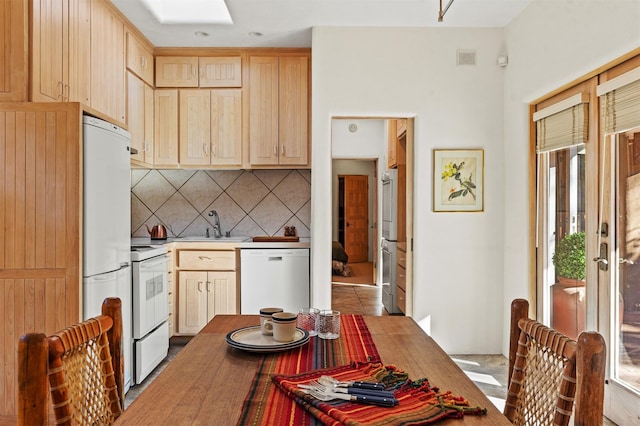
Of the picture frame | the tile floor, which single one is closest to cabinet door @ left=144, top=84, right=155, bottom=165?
the tile floor

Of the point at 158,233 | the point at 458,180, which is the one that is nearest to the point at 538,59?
the point at 458,180

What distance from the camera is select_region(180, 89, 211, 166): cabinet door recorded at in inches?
178

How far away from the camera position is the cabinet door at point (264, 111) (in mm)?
4480

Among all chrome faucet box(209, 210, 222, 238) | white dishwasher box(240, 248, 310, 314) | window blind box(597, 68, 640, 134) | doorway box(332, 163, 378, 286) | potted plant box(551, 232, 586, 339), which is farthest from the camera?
doorway box(332, 163, 378, 286)

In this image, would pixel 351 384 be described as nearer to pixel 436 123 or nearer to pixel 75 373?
pixel 75 373

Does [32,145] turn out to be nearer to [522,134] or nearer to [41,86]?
[41,86]

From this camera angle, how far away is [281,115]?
448cm

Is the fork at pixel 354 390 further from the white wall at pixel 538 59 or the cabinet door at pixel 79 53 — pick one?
the cabinet door at pixel 79 53

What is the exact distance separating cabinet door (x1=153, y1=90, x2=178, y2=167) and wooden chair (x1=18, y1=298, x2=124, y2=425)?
3.30 m

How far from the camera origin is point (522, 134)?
3.79 m

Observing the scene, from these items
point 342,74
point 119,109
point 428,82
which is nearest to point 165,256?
point 119,109

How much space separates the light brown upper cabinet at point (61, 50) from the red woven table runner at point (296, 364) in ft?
7.13

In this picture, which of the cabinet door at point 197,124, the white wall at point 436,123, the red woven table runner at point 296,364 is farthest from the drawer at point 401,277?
the red woven table runner at point 296,364

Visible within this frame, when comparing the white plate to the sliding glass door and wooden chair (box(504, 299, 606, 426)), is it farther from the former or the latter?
the sliding glass door
